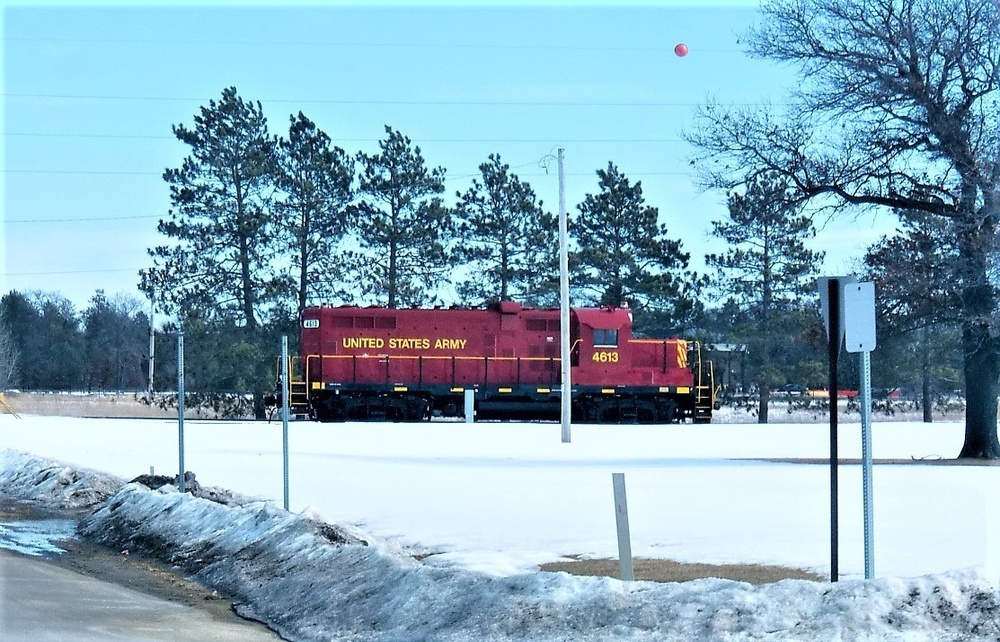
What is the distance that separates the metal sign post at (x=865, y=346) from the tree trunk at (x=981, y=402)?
14.2m

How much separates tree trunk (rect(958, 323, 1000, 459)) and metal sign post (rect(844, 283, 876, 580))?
1424 cm

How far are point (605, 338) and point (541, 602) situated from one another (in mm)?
32802

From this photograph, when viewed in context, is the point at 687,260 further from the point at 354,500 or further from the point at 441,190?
the point at 354,500

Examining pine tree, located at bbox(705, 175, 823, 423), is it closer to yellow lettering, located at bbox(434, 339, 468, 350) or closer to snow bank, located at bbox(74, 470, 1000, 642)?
yellow lettering, located at bbox(434, 339, 468, 350)

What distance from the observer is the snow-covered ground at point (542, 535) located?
307 inches

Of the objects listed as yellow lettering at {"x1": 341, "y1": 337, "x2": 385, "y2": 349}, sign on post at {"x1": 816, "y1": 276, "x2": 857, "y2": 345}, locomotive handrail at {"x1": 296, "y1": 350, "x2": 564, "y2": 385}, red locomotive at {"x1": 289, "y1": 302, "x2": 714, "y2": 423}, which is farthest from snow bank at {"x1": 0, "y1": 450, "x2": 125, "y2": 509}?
yellow lettering at {"x1": 341, "y1": 337, "x2": 385, "y2": 349}

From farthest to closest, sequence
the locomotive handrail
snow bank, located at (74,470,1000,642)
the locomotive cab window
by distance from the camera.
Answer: the locomotive cab window < the locomotive handrail < snow bank, located at (74,470,1000,642)

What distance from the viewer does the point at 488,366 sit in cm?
4056

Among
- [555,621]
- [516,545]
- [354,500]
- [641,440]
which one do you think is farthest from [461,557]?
[641,440]

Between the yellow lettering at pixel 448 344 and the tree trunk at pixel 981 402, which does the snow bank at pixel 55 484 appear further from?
the yellow lettering at pixel 448 344

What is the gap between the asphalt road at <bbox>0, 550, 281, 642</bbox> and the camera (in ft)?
27.5

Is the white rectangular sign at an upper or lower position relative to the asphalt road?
upper

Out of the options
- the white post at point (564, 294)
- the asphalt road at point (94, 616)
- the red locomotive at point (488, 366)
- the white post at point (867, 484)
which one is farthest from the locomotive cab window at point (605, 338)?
the white post at point (867, 484)

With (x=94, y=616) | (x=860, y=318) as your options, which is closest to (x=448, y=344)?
(x=94, y=616)
